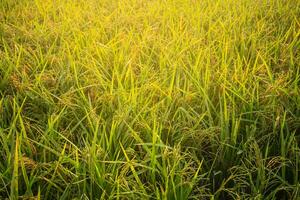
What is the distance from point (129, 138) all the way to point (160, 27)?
3.64ft

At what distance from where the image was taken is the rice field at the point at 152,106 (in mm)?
1109

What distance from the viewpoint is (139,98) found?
4.78ft

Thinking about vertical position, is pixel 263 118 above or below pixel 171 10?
below

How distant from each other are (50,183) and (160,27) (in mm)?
1398

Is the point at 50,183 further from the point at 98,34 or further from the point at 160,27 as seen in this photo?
the point at 160,27

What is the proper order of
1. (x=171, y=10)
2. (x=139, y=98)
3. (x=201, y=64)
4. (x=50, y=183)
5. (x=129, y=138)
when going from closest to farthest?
1. (x=50, y=183)
2. (x=129, y=138)
3. (x=139, y=98)
4. (x=201, y=64)
5. (x=171, y=10)

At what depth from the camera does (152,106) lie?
148 cm

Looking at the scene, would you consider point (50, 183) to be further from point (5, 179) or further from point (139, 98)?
point (139, 98)

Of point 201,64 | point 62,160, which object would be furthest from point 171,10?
point 62,160

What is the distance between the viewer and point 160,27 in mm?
2215

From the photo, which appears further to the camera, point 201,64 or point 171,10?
point 171,10

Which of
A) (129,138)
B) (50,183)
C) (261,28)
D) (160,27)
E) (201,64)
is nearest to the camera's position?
(50,183)

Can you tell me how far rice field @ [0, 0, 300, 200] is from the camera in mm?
1109

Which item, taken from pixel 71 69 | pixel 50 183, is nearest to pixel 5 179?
pixel 50 183
